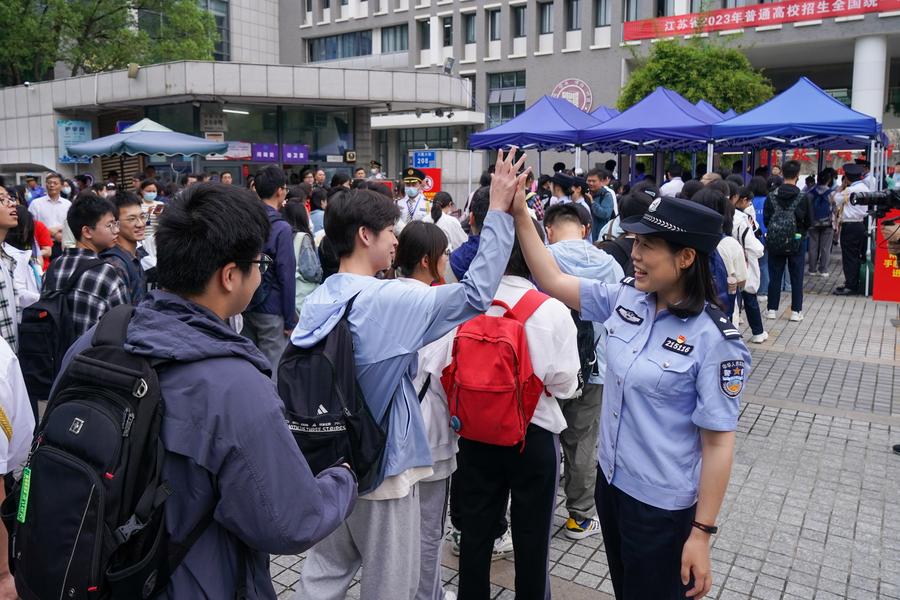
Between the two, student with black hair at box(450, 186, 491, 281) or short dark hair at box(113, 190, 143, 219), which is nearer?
student with black hair at box(450, 186, 491, 281)

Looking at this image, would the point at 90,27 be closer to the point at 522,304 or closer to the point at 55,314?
the point at 55,314

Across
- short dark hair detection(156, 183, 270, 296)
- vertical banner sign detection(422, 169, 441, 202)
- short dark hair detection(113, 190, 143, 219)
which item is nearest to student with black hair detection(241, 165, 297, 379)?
short dark hair detection(113, 190, 143, 219)

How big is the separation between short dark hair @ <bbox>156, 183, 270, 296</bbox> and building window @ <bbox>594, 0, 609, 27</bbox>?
117 ft

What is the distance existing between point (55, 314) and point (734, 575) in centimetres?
366

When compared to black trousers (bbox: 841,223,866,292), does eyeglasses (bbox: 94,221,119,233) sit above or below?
above

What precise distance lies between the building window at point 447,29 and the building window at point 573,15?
266 inches

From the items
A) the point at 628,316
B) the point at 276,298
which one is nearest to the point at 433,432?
the point at 628,316

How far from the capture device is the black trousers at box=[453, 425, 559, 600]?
9.78 feet

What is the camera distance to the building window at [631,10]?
33.5 meters

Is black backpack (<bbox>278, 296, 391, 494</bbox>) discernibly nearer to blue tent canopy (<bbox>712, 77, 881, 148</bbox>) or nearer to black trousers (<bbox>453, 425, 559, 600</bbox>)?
black trousers (<bbox>453, 425, 559, 600</bbox>)

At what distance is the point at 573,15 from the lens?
35.6m

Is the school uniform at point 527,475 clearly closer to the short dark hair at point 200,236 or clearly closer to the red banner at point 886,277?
the short dark hair at point 200,236

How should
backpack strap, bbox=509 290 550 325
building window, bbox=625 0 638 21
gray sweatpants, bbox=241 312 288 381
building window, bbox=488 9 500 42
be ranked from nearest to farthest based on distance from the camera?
backpack strap, bbox=509 290 550 325 < gray sweatpants, bbox=241 312 288 381 < building window, bbox=625 0 638 21 < building window, bbox=488 9 500 42

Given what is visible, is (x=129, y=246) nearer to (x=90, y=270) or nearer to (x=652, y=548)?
(x=90, y=270)
